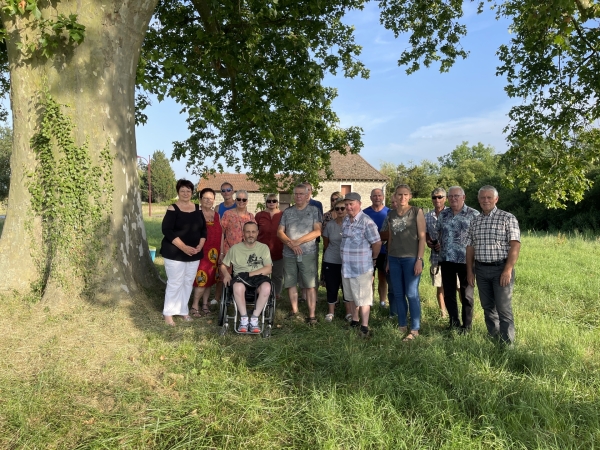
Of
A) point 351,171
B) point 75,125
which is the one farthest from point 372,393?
point 351,171

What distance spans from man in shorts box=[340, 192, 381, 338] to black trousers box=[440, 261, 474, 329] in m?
1.02

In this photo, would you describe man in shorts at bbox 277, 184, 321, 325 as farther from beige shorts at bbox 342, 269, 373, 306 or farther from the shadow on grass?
the shadow on grass

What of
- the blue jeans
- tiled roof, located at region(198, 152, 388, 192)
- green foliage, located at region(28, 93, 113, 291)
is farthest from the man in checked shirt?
tiled roof, located at region(198, 152, 388, 192)

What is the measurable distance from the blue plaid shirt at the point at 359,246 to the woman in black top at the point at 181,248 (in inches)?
79.6

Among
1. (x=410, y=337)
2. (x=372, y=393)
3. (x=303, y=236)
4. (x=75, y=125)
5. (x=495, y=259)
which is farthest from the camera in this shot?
(x=303, y=236)

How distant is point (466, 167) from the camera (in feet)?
201

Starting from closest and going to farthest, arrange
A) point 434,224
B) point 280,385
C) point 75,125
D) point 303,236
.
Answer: point 280,385 < point 75,125 < point 303,236 < point 434,224

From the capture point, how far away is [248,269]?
18.7 ft

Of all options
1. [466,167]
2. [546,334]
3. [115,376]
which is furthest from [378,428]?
[466,167]

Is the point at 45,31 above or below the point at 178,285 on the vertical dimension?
above

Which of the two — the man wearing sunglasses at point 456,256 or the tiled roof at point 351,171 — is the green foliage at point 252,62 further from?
the tiled roof at point 351,171

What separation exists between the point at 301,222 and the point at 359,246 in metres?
0.98

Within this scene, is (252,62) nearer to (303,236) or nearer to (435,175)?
(303,236)

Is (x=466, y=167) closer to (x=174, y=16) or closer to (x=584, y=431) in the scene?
(x=174, y=16)
